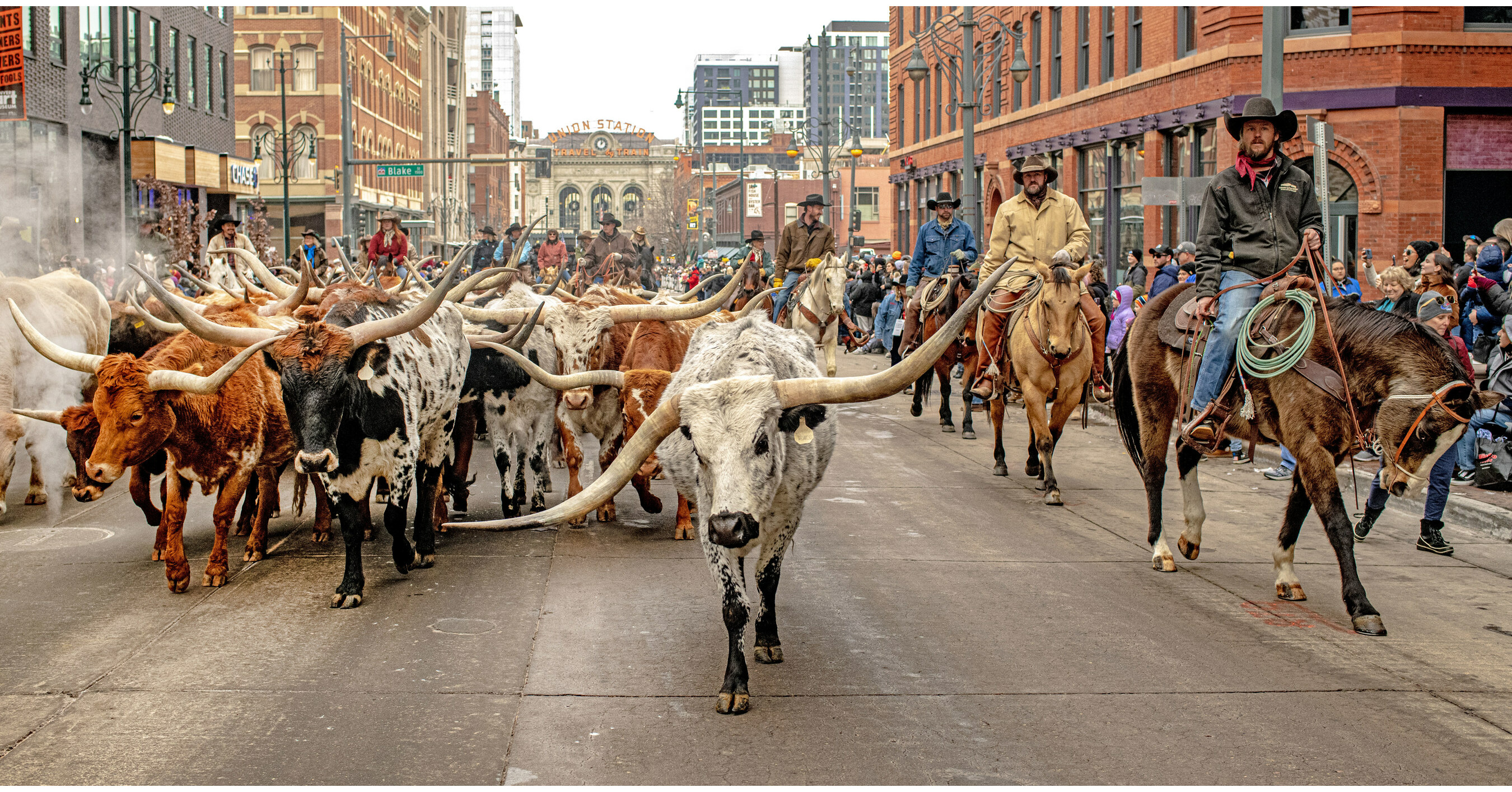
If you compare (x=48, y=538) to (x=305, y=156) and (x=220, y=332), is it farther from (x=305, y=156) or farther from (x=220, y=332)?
(x=305, y=156)

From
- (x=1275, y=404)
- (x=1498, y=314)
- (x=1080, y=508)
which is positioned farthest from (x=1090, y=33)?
(x=1275, y=404)

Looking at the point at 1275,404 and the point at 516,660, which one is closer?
the point at 516,660

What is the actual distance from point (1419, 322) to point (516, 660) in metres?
5.06

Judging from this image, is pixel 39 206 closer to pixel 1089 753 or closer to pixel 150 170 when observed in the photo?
pixel 150 170

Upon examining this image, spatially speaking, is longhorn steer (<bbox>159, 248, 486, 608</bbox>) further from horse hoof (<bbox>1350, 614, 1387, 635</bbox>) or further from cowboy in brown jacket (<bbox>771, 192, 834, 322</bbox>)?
cowboy in brown jacket (<bbox>771, 192, 834, 322</bbox>)

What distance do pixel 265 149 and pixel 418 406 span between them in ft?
193

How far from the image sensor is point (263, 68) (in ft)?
206

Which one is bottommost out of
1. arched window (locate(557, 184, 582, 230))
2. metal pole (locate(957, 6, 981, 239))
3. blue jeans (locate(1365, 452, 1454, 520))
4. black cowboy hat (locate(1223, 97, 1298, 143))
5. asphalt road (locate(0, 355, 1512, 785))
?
asphalt road (locate(0, 355, 1512, 785))

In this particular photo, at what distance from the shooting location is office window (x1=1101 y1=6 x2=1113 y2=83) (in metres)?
31.9

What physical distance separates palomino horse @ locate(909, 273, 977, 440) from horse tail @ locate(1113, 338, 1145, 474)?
4.85 metres

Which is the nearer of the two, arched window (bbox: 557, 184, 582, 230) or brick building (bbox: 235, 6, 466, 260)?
brick building (bbox: 235, 6, 466, 260)

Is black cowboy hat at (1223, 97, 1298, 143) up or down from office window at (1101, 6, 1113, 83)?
down

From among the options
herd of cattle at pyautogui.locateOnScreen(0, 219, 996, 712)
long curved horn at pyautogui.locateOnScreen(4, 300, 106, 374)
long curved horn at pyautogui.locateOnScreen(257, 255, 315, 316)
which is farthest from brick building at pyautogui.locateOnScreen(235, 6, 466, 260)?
long curved horn at pyautogui.locateOnScreen(4, 300, 106, 374)

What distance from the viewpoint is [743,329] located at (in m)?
7.08
